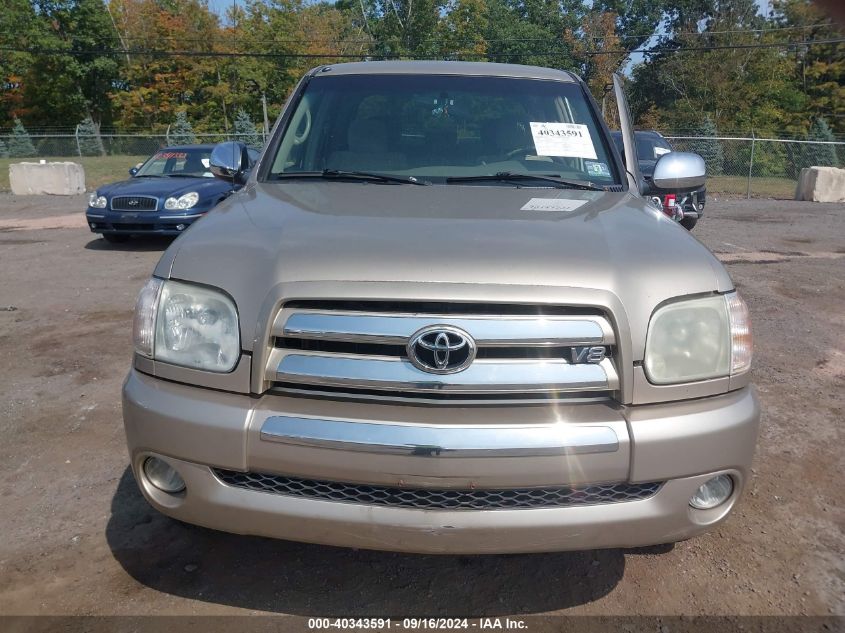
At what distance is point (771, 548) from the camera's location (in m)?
2.94

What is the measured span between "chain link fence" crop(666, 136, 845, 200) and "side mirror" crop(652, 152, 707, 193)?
2039 centimetres

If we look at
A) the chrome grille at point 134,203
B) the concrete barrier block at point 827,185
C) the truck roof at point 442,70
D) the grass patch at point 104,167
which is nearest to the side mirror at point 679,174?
the truck roof at point 442,70

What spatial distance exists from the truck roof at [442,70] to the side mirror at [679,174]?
2.45 feet

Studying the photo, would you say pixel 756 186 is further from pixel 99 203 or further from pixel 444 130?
pixel 444 130

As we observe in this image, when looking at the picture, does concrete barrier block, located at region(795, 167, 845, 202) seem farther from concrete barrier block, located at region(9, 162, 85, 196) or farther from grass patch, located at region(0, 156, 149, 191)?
grass patch, located at region(0, 156, 149, 191)

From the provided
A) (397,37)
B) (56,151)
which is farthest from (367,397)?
(397,37)

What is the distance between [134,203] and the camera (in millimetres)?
10203

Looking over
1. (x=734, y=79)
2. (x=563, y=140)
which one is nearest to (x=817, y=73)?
(x=734, y=79)

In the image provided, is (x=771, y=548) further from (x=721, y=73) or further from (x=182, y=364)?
(x=721, y=73)

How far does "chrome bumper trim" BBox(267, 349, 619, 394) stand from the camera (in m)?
2.11

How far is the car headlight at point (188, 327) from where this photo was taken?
2.23 m

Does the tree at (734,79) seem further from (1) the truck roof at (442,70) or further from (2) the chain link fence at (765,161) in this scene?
(1) the truck roof at (442,70)

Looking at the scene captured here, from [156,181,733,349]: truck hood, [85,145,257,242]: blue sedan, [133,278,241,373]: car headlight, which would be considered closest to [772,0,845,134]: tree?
[85,145,257,242]: blue sedan

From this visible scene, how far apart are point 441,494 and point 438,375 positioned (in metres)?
0.37
